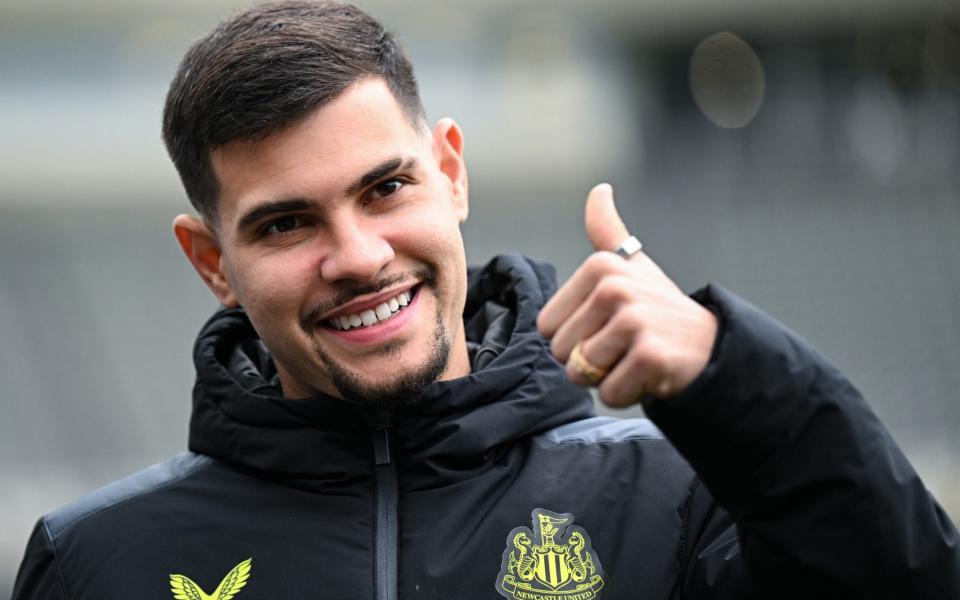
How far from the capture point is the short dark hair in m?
1.95

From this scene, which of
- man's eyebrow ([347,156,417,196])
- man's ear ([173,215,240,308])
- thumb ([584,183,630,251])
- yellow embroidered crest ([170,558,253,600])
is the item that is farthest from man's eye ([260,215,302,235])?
thumb ([584,183,630,251])

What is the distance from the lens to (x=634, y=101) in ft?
28.6

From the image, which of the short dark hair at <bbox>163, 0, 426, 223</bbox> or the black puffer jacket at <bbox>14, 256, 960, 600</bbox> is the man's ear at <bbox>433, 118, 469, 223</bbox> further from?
the black puffer jacket at <bbox>14, 256, 960, 600</bbox>

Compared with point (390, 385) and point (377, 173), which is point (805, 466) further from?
point (377, 173)

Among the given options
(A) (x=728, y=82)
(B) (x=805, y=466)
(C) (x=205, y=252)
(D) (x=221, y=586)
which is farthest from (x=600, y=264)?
(A) (x=728, y=82)

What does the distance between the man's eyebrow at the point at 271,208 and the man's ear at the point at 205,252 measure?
0.22 meters

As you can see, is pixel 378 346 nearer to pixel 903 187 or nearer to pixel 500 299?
pixel 500 299

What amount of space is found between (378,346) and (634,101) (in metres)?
7.01

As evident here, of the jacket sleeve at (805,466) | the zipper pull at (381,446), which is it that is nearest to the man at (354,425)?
the zipper pull at (381,446)

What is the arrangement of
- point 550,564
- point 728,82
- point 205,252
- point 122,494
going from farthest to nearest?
point 728,82
point 205,252
point 122,494
point 550,564

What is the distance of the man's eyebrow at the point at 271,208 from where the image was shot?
191 cm

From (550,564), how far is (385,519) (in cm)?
25

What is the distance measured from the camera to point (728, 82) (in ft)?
28.5

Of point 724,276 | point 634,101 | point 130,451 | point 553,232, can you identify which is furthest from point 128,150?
point 724,276
